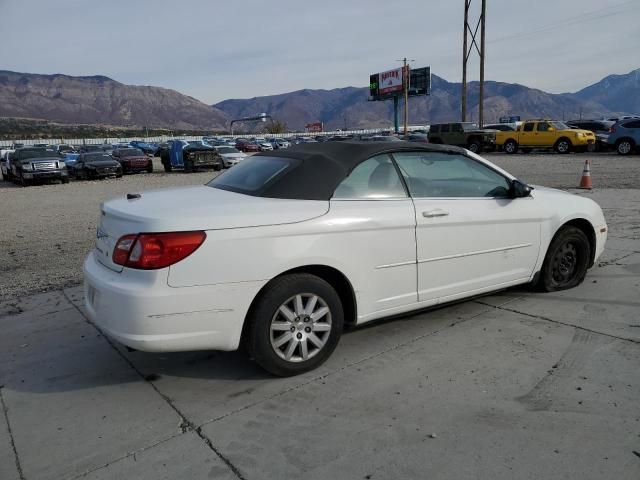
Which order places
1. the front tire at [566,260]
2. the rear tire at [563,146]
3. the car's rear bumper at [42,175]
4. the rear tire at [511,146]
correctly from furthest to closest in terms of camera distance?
the rear tire at [511,146] → the rear tire at [563,146] → the car's rear bumper at [42,175] → the front tire at [566,260]

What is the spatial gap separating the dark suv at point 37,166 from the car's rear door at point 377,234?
67.3 feet

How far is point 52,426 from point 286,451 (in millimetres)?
1381

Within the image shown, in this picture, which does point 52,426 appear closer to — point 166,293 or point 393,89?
point 166,293

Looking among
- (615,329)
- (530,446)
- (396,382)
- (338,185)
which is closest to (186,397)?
(396,382)

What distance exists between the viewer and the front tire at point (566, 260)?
15.1 feet

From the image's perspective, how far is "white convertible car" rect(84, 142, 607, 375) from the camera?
2.92m

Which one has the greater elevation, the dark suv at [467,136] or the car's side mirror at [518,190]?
the dark suv at [467,136]

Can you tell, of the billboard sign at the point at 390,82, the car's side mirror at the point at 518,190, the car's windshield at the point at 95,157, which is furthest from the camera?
the billboard sign at the point at 390,82

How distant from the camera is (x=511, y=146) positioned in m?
27.2

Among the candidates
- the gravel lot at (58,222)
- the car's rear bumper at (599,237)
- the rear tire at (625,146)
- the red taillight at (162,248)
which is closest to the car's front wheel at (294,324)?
the red taillight at (162,248)

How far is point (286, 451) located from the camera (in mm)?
2562

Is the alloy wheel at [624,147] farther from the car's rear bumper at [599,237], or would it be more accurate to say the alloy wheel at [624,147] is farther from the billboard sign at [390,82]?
the billboard sign at [390,82]

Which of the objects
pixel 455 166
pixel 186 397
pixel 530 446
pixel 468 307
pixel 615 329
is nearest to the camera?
pixel 530 446

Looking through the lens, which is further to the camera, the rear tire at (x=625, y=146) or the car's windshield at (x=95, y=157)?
the car's windshield at (x=95, y=157)
